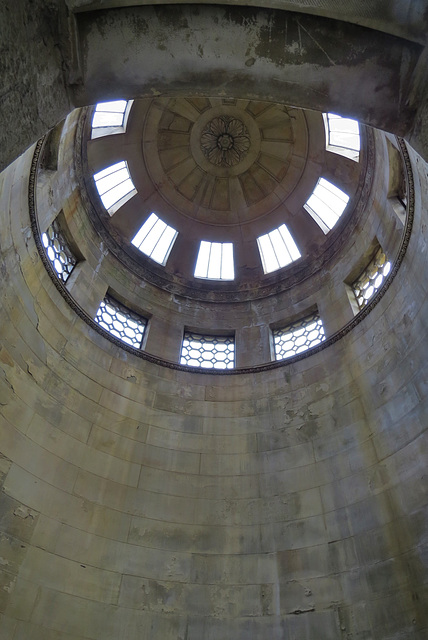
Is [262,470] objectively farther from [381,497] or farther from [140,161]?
[140,161]

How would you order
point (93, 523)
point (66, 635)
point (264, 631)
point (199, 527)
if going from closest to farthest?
1. point (66, 635)
2. point (264, 631)
3. point (93, 523)
4. point (199, 527)

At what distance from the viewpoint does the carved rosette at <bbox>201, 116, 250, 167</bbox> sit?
15.8m

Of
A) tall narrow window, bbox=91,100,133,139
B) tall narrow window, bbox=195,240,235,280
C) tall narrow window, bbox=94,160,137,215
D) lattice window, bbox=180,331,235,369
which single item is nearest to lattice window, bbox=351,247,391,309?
lattice window, bbox=180,331,235,369

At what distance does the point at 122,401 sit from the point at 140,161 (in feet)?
30.3

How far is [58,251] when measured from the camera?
10.8m

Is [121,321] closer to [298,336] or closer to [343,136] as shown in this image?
[298,336]

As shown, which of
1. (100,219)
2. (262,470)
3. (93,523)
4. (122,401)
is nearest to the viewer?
(93,523)

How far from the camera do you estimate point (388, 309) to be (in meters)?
9.19

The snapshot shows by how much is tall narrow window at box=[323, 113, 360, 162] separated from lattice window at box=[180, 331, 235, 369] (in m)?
6.77

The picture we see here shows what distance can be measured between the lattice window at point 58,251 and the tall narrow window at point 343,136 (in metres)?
8.75

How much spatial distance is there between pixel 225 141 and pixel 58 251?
826cm

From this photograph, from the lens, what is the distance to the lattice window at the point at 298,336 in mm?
11383

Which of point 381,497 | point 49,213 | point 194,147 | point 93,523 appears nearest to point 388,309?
point 381,497

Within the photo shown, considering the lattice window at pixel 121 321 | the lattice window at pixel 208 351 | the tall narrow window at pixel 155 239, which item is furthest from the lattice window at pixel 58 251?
the lattice window at pixel 208 351
